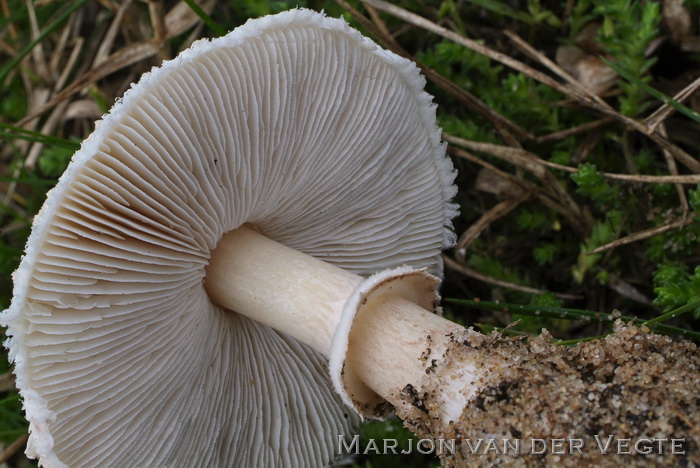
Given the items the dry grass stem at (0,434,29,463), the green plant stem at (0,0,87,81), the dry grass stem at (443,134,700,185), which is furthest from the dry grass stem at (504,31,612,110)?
the dry grass stem at (0,434,29,463)

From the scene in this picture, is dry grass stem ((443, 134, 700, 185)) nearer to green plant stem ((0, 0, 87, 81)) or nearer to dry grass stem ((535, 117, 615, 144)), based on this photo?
dry grass stem ((535, 117, 615, 144))

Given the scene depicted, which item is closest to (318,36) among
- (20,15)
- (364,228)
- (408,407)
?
(364,228)

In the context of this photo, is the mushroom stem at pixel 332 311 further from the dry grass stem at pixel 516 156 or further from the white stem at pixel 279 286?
the dry grass stem at pixel 516 156

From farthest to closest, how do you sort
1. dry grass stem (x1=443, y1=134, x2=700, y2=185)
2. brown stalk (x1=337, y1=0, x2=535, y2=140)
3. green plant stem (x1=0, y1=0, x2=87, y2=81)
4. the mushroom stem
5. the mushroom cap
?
green plant stem (x1=0, y1=0, x2=87, y2=81) < brown stalk (x1=337, y1=0, x2=535, y2=140) < dry grass stem (x1=443, y1=134, x2=700, y2=185) < the mushroom stem < the mushroom cap

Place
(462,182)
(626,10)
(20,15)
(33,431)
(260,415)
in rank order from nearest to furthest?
(33,431) < (260,415) < (626,10) < (462,182) < (20,15)

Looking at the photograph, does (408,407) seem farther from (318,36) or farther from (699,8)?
(699,8)

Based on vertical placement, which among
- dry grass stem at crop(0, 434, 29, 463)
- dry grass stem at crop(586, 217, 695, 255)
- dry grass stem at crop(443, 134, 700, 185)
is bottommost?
dry grass stem at crop(0, 434, 29, 463)
